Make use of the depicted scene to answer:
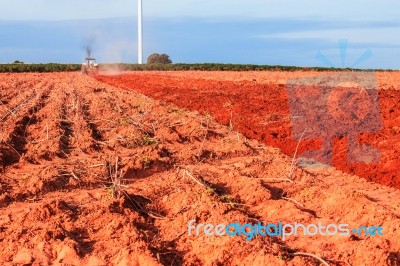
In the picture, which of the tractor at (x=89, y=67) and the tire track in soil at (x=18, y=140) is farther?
the tractor at (x=89, y=67)

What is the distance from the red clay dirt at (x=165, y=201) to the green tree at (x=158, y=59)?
72.6 m

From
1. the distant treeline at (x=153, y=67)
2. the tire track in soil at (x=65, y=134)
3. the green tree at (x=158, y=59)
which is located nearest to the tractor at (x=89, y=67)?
the distant treeline at (x=153, y=67)

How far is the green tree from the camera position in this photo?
83.1 metres

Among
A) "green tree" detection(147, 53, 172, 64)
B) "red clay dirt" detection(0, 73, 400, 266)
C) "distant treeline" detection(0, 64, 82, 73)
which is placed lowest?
"distant treeline" detection(0, 64, 82, 73)

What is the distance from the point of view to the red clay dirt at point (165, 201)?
191 inches

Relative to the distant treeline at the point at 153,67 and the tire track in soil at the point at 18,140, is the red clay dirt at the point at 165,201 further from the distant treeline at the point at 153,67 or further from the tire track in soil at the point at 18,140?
the distant treeline at the point at 153,67

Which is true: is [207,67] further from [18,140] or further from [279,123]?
[18,140]

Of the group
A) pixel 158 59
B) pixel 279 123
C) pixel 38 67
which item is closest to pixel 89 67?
pixel 38 67

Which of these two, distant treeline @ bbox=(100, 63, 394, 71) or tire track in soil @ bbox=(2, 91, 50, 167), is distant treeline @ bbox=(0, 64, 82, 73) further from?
tire track in soil @ bbox=(2, 91, 50, 167)

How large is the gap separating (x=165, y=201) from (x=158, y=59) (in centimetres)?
7765

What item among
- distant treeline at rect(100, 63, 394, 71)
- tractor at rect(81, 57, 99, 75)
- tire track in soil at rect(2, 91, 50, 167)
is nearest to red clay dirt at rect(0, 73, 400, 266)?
tire track in soil at rect(2, 91, 50, 167)

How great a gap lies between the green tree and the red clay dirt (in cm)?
7261

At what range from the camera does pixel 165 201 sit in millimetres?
6434

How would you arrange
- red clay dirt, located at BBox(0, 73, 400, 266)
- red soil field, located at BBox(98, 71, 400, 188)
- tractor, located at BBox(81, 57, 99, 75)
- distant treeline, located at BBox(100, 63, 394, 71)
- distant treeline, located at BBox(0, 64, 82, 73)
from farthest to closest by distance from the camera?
1. distant treeline, located at BBox(100, 63, 394, 71)
2. distant treeline, located at BBox(0, 64, 82, 73)
3. tractor, located at BBox(81, 57, 99, 75)
4. red soil field, located at BBox(98, 71, 400, 188)
5. red clay dirt, located at BBox(0, 73, 400, 266)
